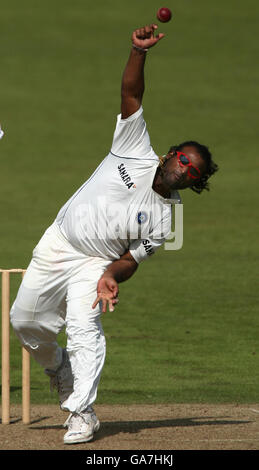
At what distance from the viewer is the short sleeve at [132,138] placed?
6.46 m

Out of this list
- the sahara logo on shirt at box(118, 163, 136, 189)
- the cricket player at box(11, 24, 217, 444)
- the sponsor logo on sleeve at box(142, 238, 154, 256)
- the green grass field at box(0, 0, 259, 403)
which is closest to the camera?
the cricket player at box(11, 24, 217, 444)

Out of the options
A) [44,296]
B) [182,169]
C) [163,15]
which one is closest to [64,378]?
[44,296]

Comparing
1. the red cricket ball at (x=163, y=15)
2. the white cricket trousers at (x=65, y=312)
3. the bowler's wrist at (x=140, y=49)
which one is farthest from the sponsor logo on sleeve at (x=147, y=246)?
the red cricket ball at (x=163, y=15)

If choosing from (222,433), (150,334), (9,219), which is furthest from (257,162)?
(222,433)

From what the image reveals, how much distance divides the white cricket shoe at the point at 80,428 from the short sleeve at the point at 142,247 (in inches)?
43.3

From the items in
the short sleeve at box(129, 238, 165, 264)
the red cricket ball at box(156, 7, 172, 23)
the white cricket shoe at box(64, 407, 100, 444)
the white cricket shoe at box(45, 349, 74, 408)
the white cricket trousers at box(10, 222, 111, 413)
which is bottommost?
the white cricket shoe at box(64, 407, 100, 444)

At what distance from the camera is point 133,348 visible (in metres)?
10.9

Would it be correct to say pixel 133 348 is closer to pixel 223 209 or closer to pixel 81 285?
pixel 81 285

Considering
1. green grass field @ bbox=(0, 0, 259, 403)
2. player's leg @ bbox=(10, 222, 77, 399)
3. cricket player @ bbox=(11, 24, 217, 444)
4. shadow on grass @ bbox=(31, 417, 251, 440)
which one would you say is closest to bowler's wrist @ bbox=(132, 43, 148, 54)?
cricket player @ bbox=(11, 24, 217, 444)

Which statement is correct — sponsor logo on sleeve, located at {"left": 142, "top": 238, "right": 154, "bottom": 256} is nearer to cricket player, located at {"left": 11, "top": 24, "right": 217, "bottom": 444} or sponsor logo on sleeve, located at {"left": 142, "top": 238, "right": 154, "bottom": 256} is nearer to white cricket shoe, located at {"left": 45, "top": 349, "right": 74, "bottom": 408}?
cricket player, located at {"left": 11, "top": 24, "right": 217, "bottom": 444}

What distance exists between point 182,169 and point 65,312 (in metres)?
1.34

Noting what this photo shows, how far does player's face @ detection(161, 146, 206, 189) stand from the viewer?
6422 mm

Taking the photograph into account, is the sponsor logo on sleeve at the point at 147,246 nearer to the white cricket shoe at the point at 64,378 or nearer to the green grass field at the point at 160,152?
the white cricket shoe at the point at 64,378

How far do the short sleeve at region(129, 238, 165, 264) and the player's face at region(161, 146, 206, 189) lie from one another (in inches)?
17.1
